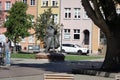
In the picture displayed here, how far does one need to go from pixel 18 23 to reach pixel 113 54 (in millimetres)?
44222

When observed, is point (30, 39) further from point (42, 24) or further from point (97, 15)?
point (97, 15)

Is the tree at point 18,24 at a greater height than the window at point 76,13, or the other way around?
the window at point 76,13

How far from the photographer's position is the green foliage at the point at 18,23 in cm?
6950

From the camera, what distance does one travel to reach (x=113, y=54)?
2706cm

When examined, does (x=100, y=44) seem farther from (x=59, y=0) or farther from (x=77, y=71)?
(x=77, y=71)

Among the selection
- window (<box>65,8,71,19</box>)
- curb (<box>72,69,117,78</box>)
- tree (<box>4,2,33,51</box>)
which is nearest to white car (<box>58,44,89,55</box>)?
tree (<box>4,2,33,51</box>)

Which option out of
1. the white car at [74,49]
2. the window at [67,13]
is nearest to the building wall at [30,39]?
the window at [67,13]

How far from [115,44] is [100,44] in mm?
58195

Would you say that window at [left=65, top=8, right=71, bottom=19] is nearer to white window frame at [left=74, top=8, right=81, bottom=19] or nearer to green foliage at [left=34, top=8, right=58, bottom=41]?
white window frame at [left=74, top=8, right=81, bottom=19]

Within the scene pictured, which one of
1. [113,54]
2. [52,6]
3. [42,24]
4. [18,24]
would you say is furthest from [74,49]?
[113,54]

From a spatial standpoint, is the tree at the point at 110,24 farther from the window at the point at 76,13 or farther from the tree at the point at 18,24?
the window at the point at 76,13

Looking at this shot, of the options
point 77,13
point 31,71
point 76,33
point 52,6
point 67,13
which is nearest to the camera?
point 31,71

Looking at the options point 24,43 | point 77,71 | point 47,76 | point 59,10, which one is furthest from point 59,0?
point 47,76

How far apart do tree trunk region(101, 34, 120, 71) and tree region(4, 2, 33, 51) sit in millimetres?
42375
